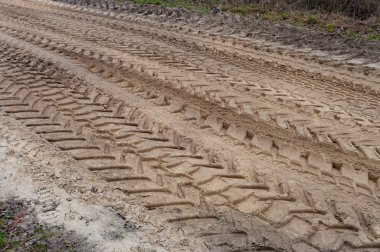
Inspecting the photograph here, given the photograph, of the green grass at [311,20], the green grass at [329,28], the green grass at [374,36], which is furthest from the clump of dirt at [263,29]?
the green grass at [311,20]

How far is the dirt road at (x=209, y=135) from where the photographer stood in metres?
2.99

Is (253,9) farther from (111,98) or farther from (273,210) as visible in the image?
(273,210)

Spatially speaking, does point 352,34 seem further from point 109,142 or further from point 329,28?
point 109,142

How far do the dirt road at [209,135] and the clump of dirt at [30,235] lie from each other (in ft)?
1.44

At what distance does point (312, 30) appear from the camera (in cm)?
932

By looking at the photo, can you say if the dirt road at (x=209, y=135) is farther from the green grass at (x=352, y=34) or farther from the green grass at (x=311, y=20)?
the green grass at (x=311, y=20)

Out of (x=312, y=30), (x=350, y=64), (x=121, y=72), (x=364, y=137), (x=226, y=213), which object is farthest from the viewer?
(x=312, y=30)

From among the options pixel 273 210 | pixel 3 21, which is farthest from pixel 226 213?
pixel 3 21

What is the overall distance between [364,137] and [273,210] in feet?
6.33

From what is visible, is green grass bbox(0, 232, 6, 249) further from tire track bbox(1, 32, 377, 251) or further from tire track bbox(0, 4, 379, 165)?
tire track bbox(0, 4, 379, 165)

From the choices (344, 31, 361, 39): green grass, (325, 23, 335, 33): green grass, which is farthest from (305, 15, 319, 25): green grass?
(344, 31, 361, 39): green grass

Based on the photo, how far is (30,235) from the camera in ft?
9.04

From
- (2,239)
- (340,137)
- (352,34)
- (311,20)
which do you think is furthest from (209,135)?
(311,20)

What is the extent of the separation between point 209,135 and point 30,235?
7.00 ft
